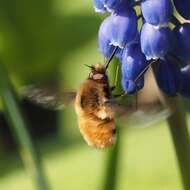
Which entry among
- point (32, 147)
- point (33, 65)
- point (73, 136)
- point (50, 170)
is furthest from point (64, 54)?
point (32, 147)

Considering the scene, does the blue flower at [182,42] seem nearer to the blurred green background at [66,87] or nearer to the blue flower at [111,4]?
the blue flower at [111,4]

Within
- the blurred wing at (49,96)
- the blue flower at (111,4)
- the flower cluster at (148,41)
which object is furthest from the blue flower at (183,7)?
the blurred wing at (49,96)

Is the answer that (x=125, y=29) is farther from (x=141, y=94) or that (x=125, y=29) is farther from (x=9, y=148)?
(x=9, y=148)

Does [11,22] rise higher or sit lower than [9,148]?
higher

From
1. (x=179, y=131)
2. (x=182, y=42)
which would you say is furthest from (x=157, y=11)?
(x=179, y=131)

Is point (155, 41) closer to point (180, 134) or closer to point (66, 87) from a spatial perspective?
point (180, 134)

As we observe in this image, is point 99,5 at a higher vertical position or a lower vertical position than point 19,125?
higher

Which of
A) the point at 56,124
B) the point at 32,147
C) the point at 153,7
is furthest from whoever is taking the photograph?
the point at 56,124
